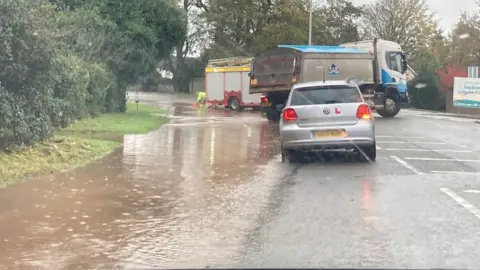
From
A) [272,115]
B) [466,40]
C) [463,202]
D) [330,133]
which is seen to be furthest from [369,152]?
[466,40]

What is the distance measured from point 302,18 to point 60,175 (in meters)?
47.8

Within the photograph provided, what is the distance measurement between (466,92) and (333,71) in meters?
17.0

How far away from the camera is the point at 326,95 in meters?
13.1

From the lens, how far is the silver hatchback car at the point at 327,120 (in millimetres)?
12812

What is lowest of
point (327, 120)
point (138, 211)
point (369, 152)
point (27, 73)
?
point (138, 211)

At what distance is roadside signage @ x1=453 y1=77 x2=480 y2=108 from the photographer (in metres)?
38.6

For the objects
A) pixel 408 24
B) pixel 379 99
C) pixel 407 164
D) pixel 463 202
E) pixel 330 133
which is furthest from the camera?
pixel 408 24

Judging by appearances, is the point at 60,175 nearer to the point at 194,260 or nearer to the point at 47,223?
the point at 47,223

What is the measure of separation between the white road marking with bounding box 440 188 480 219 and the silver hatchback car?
122 inches

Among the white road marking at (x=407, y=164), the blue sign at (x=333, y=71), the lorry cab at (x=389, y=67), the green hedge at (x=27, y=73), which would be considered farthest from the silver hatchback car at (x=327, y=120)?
the lorry cab at (x=389, y=67)

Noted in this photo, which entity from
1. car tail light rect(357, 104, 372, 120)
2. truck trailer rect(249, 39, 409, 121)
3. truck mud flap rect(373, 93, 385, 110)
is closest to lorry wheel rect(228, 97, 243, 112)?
truck trailer rect(249, 39, 409, 121)

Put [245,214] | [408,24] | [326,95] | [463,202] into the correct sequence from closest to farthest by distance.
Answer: [245,214] < [463,202] < [326,95] < [408,24]

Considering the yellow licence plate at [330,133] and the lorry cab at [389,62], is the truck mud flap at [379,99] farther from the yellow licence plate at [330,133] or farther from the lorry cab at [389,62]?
the yellow licence plate at [330,133]

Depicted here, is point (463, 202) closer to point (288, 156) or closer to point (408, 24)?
point (288, 156)
